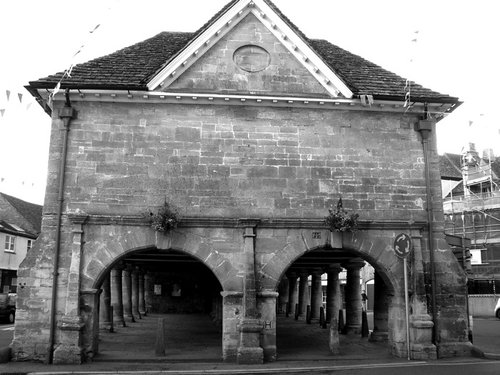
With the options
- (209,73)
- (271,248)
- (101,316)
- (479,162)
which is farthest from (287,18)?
(479,162)

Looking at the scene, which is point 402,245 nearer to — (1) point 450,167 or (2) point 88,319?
(2) point 88,319

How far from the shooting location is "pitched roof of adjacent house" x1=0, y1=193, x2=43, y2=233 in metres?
41.2

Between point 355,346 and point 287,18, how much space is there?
10.0 meters

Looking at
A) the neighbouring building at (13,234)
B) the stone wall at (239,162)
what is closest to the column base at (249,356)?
the stone wall at (239,162)

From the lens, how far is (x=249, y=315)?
1204cm

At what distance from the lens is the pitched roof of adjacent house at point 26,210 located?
41.2 metres

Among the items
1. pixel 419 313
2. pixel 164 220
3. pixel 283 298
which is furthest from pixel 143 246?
pixel 283 298

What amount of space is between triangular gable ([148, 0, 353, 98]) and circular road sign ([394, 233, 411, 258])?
4.07m

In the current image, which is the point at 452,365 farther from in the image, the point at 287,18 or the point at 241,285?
the point at 287,18

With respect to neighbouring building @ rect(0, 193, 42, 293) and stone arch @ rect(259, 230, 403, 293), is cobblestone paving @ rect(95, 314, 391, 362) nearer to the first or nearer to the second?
stone arch @ rect(259, 230, 403, 293)

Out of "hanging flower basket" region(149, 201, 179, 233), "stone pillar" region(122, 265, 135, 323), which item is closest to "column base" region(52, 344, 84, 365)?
"hanging flower basket" region(149, 201, 179, 233)

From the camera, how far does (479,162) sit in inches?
1522

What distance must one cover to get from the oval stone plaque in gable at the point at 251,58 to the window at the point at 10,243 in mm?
28394

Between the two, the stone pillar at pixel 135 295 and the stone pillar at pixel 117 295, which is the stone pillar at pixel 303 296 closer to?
the stone pillar at pixel 135 295
